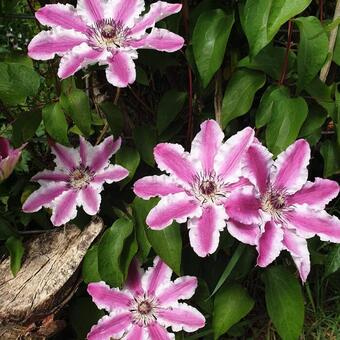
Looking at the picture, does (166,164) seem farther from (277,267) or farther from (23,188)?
(23,188)

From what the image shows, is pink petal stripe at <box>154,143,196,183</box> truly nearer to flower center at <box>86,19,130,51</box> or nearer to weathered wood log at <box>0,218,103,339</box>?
flower center at <box>86,19,130,51</box>

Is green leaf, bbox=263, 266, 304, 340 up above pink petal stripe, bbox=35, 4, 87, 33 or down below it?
below

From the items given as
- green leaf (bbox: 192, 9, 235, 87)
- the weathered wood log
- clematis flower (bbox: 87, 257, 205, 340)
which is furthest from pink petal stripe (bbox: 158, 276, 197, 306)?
green leaf (bbox: 192, 9, 235, 87)

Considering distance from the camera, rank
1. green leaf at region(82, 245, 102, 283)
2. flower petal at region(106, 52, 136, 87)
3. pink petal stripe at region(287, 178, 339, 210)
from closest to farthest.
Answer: flower petal at region(106, 52, 136, 87) < pink petal stripe at region(287, 178, 339, 210) < green leaf at region(82, 245, 102, 283)

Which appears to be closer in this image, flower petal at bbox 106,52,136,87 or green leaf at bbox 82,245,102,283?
flower petal at bbox 106,52,136,87

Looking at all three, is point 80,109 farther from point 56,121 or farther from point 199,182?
point 199,182

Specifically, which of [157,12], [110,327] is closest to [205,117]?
[157,12]
